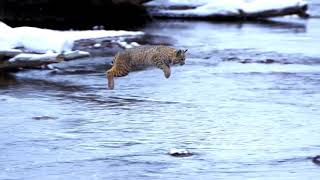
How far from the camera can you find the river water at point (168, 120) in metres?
7.06

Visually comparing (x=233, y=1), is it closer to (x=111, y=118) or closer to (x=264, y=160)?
(x=111, y=118)

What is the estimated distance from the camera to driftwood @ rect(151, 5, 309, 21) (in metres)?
24.3

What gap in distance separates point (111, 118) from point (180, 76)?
3.68 meters

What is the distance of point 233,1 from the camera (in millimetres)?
24391

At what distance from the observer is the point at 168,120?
29.9 feet

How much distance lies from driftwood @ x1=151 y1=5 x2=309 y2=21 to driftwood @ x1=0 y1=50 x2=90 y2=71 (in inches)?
476

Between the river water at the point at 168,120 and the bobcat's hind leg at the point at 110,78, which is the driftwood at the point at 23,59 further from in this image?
the bobcat's hind leg at the point at 110,78

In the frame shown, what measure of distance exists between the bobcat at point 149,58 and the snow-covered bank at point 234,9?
49.0ft

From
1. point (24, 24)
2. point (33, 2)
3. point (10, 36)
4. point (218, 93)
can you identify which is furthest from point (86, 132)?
point (33, 2)

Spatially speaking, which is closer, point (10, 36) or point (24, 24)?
point (10, 36)

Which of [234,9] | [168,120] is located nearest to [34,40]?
[168,120]

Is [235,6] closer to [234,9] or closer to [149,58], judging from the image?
[234,9]

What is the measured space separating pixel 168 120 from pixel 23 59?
415 centimetres

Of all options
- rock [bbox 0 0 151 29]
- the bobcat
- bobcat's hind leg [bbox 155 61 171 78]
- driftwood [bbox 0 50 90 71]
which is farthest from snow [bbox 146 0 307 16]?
bobcat's hind leg [bbox 155 61 171 78]
